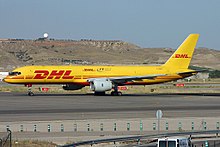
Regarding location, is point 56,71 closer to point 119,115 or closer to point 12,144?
point 119,115

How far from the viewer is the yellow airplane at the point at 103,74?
74062 millimetres

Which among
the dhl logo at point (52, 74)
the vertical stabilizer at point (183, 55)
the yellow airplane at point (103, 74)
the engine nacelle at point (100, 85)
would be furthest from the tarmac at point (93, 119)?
the vertical stabilizer at point (183, 55)

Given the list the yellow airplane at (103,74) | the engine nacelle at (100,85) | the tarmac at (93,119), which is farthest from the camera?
the engine nacelle at (100,85)

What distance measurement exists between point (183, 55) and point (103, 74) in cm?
1138

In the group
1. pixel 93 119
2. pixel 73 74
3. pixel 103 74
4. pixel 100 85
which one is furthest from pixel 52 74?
pixel 93 119

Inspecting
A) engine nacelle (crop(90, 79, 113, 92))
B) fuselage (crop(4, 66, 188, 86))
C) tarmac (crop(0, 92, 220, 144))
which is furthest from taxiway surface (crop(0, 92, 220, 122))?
engine nacelle (crop(90, 79, 113, 92))

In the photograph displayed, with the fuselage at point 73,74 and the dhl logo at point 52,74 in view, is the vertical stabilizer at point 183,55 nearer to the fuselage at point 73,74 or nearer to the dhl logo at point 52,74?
the fuselage at point 73,74

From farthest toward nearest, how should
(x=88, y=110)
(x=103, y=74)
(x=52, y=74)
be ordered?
(x=103, y=74), (x=52, y=74), (x=88, y=110)

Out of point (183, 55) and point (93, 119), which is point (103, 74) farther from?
point (93, 119)

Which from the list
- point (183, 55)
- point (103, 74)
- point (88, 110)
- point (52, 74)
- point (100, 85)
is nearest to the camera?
point (88, 110)

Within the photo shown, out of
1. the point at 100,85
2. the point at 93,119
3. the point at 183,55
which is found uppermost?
the point at 183,55

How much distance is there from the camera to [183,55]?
Answer: 81.9 metres

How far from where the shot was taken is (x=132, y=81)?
7856 cm

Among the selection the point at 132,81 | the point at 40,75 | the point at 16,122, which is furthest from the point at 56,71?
the point at 16,122
